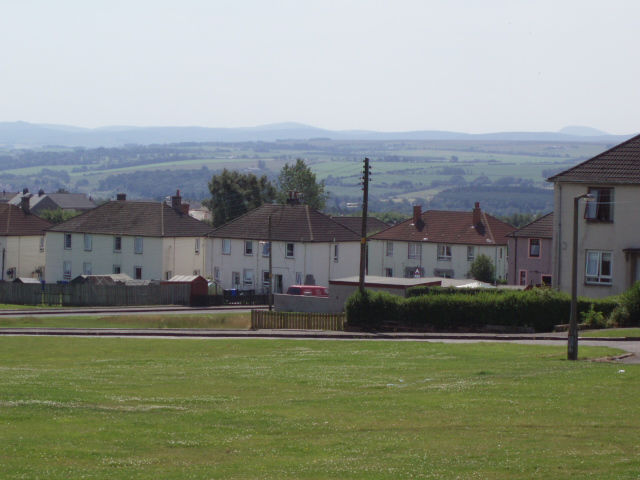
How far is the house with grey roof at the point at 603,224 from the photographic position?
4612 centimetres

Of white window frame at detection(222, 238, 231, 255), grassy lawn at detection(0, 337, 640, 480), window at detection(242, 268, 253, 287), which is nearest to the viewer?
grassy lawn at detection(0, 337, 640, 480)

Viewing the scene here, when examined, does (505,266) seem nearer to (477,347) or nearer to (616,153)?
(616,153)

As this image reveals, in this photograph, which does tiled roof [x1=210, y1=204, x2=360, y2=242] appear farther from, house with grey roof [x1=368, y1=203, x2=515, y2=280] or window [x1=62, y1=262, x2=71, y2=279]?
window [x1=62, y1=262, x2=71, y2=279]

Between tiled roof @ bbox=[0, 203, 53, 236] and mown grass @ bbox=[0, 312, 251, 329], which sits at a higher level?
tiled roof @ bbox=[0, 203, 53, 236]

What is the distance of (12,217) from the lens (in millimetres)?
96000

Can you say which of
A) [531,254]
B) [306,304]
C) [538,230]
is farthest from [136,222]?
[538,230]

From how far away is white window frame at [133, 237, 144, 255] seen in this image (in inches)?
3391

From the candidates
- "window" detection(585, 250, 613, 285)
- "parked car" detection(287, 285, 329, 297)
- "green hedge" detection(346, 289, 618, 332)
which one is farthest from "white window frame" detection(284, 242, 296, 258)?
"window" detection(585, 250, 613, 285)

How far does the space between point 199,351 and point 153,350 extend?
2.20 m

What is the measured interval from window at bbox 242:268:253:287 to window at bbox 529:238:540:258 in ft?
87.3

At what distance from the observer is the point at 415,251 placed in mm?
89375

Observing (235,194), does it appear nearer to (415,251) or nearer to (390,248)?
(390,248)

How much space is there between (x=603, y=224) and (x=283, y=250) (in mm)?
39312

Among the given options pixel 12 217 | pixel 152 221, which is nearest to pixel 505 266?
pixel 152 221
